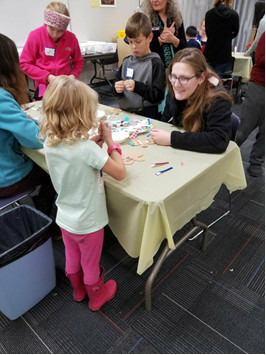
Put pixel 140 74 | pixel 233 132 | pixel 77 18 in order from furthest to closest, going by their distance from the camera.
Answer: pixel 77 18
pixel 140 74
pixel 233 132

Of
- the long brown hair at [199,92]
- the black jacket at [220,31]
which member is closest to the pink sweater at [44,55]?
the long brown hair at [199,92]

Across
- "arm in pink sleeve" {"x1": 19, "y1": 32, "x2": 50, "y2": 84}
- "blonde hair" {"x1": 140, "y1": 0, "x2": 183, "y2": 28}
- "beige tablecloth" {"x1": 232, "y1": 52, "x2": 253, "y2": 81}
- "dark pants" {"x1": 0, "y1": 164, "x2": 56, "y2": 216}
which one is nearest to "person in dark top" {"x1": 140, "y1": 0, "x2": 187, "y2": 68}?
"blonde hair" {"x1": 140, "y1": 0, "x2": 183, "y2": 28}

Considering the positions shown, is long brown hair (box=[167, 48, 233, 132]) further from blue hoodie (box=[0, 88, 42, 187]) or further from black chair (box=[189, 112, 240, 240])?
blue hoodie (box=[0, 88, 42, 187])

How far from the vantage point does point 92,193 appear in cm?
97

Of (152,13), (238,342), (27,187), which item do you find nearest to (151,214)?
A: (238,342)

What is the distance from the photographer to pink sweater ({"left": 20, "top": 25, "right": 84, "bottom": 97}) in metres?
2.20

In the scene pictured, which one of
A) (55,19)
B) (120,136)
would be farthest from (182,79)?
(55,19)

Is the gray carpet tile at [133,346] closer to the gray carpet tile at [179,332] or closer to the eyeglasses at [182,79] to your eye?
the gray carpet tile at [179,332]

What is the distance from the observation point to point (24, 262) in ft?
3.75

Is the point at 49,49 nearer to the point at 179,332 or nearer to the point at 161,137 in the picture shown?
the point at 161,137

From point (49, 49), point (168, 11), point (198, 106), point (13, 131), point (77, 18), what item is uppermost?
point (77, 18)

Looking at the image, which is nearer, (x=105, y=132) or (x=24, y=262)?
(x=105, y=132)

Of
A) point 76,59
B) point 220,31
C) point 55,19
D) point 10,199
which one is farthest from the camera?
point 220,31

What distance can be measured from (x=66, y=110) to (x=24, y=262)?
0.71 m
